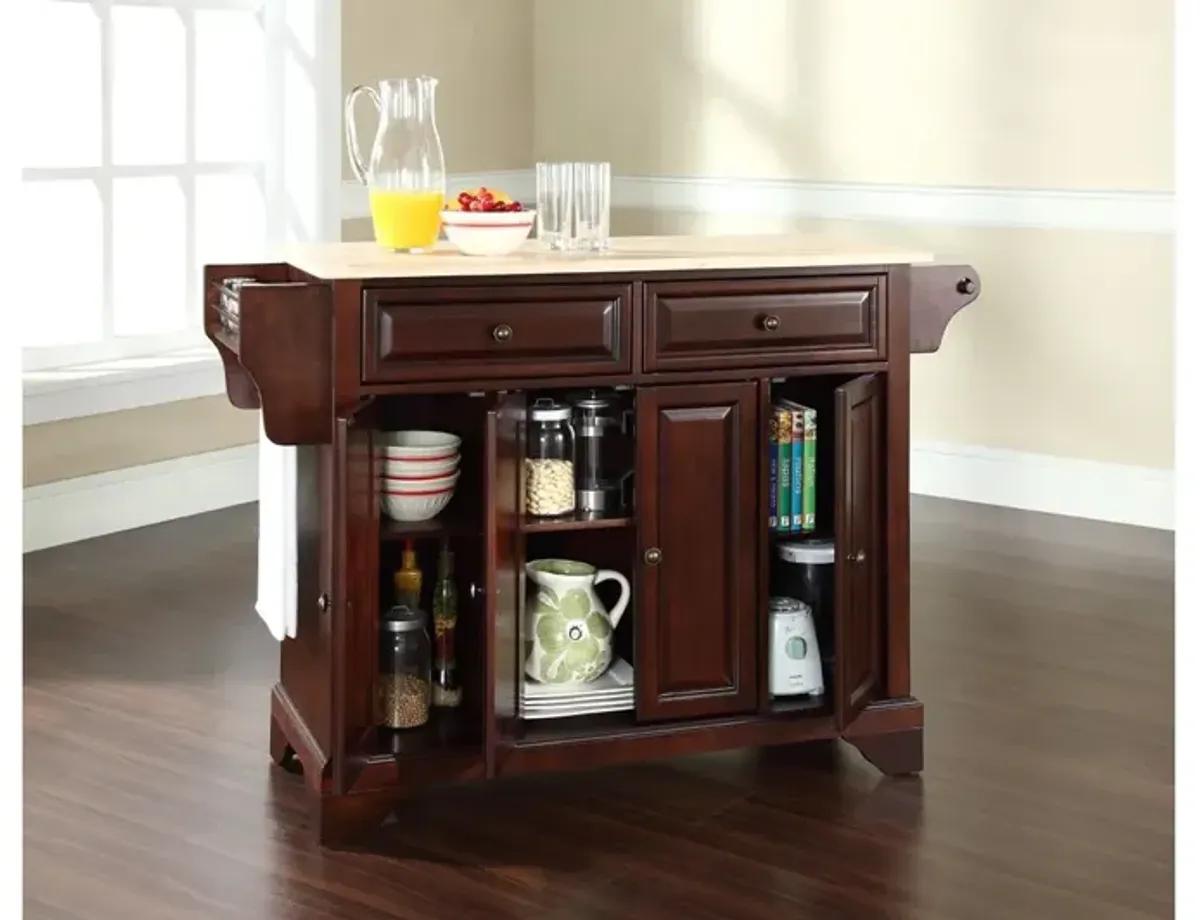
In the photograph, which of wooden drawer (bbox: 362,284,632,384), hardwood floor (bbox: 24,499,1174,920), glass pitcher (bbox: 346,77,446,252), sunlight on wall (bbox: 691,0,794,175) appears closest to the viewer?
hardwood floor (bbox: 24,499,1174,920)

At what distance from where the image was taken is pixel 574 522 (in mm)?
2678

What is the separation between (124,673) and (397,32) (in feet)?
8.58

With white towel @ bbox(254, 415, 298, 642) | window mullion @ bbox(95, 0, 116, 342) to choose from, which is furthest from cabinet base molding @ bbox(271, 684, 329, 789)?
window mullion @ bbox(95, 0, 116, 342)

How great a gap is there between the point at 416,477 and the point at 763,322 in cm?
59

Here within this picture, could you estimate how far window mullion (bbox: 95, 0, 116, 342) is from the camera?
4668 millimetres

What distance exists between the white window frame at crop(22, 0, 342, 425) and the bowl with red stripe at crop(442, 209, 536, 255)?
6.94ft

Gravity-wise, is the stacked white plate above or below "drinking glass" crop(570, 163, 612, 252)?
below

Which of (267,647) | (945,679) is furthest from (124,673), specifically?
(945,679)

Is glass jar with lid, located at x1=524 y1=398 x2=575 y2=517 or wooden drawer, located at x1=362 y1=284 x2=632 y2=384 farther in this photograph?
glass jar with lid, located at x1=524 y1=398 x2=575 y2=517

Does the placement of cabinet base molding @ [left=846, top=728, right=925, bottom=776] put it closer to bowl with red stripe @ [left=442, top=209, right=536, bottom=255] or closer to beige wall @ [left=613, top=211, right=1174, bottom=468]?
bowl with red stripe @ [left=442, top=209, right=536, bottom=255]

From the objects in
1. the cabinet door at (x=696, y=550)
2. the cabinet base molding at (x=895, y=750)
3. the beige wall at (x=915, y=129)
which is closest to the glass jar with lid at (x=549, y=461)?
the cabinet door at (x=696, y=550)

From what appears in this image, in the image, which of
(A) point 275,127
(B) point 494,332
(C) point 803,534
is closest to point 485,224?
(B) point 494,332

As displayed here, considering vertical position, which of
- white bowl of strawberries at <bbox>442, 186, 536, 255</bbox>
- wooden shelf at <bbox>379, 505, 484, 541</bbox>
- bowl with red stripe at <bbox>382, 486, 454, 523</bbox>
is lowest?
wooden shelf at <bbox>379, 505, 484, 541</bbox>

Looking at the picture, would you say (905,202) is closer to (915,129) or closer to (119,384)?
(915,129)
